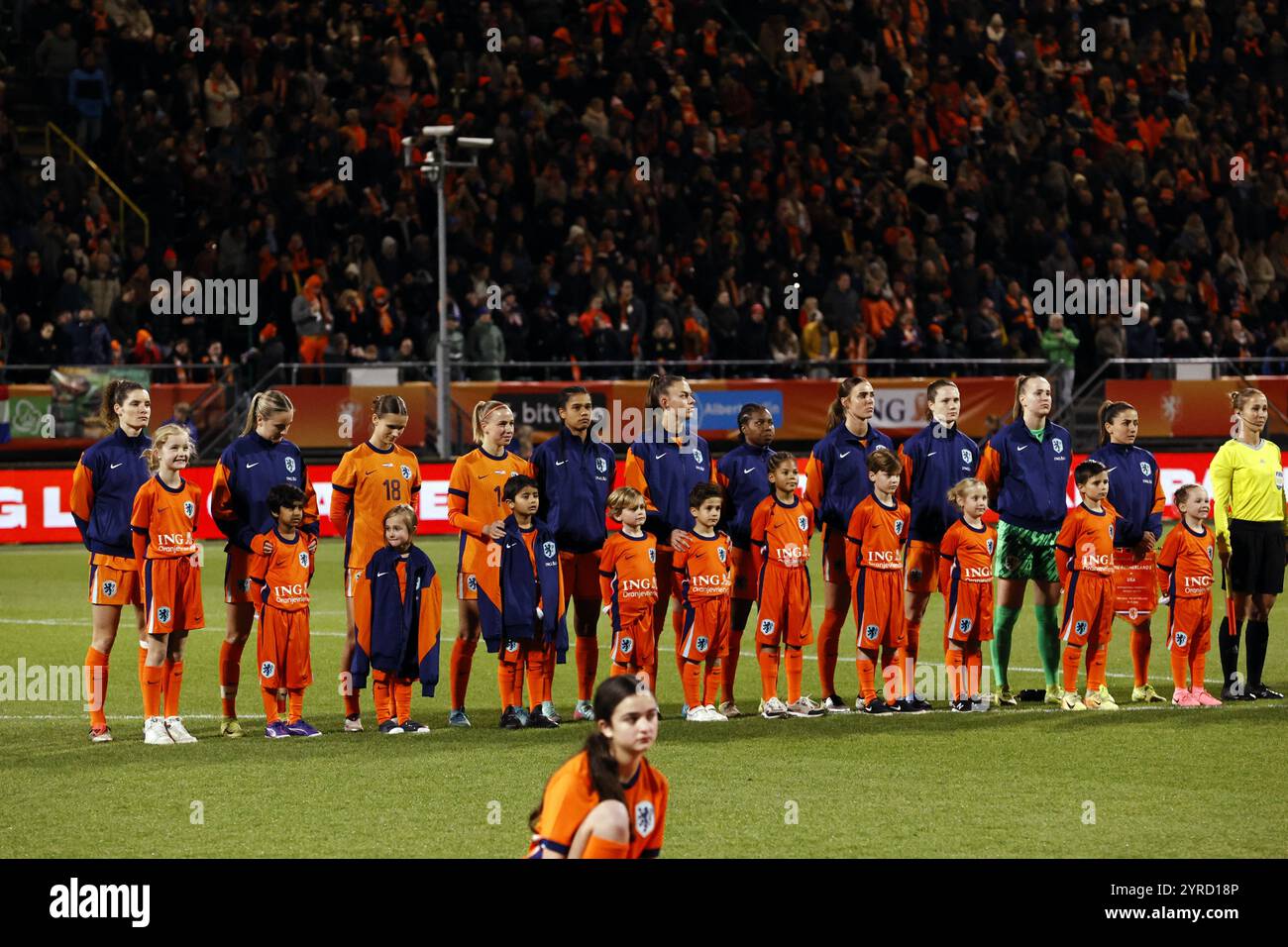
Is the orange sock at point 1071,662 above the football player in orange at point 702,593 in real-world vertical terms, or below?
below

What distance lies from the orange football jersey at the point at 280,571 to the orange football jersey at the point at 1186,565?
18.2 feet

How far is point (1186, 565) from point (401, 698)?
516cm

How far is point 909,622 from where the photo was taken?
1180cm

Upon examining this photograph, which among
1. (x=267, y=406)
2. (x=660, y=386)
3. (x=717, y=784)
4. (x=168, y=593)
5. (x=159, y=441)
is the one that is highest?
(x=660, y=386)

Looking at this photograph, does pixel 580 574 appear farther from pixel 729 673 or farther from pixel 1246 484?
pixel 1246 484

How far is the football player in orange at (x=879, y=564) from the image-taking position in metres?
11.3

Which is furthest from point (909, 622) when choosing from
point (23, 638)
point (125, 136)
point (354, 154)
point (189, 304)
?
point (125, 136)

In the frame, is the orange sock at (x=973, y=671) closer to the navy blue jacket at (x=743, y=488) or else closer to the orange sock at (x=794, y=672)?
the orange sock at (x=794, y=672)

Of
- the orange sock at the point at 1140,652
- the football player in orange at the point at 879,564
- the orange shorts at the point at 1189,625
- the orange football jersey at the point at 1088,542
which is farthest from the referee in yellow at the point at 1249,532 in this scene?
the football player in orange at the point at 879,564

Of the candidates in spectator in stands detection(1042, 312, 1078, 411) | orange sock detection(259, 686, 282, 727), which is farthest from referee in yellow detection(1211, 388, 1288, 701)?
spectator in stands detection(1042, 312, 1078, 411)

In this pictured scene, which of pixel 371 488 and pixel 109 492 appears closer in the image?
pixel 109 492

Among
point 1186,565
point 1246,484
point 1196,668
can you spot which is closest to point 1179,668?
point 1196,668

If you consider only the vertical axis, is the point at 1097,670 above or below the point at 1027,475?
below

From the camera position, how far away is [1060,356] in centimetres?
2559
